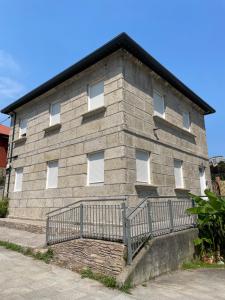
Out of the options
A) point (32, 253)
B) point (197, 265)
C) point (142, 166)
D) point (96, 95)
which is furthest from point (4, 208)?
point (197, 265)

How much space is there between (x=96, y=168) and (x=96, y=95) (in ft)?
10.4

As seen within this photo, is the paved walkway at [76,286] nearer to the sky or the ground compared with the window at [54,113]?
nearer to the ground

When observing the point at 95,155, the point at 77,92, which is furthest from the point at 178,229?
the point at 77,92

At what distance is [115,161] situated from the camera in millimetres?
8961

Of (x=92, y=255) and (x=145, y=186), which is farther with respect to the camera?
(x=145, y=186)

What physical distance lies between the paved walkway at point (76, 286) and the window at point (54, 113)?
6921 mm

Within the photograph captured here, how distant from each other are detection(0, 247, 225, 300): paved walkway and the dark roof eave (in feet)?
26.1

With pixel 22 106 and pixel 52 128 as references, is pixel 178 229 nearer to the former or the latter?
pixel 52 128

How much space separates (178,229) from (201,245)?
1.44m

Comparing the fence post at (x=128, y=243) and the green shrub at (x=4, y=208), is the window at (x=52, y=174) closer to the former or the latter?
the green shrub at (x=4, y=208)

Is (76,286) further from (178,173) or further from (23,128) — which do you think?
(23,128)

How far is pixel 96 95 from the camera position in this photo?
10.6 metres

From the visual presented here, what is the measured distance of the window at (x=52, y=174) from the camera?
11578mm

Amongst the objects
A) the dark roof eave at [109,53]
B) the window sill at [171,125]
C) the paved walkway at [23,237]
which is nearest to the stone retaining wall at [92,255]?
the paved walkway at [23,237]
